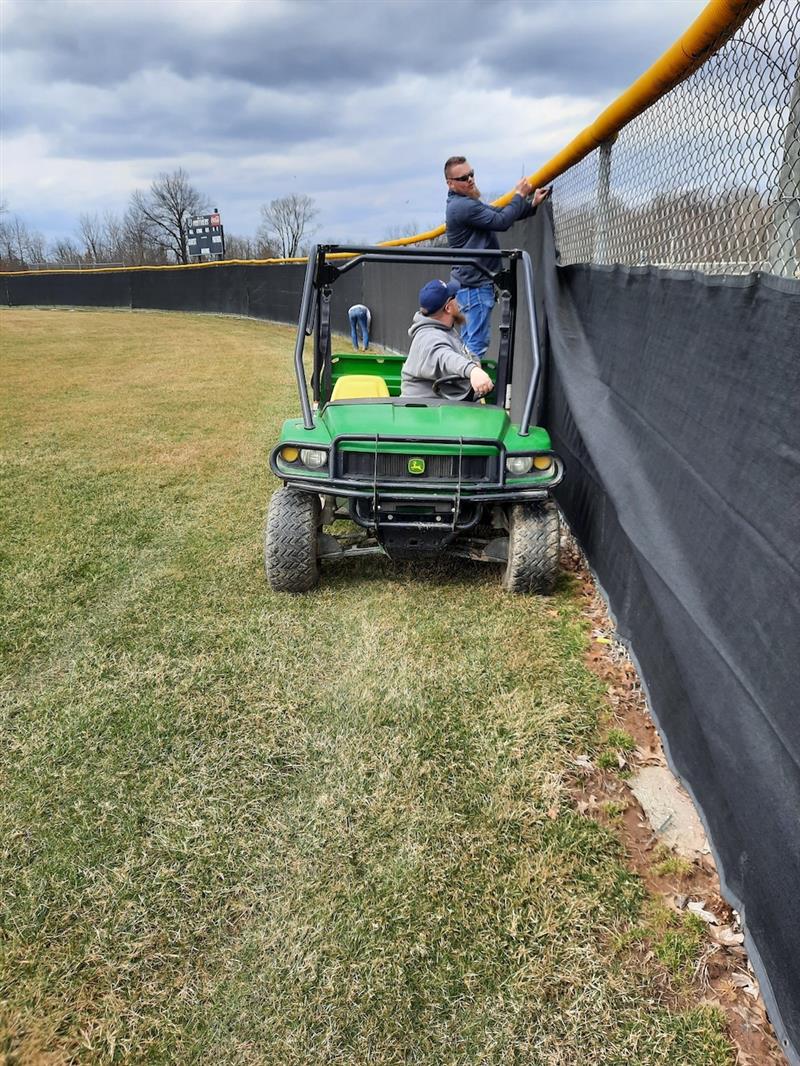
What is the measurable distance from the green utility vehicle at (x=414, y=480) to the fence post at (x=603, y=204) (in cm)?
38

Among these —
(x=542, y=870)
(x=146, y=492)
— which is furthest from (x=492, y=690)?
(x=146, y=492)

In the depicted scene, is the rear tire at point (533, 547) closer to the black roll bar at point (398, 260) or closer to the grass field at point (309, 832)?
the grass field at point (309, 832)

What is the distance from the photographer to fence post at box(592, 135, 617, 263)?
3.85 m

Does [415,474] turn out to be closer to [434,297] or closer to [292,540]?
[292,540]

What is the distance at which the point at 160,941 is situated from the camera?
193 centimetres

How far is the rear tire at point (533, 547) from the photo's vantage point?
11.9 feet

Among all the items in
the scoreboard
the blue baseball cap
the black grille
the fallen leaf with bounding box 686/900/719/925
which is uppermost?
the scoreboard

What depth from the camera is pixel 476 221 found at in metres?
5.04

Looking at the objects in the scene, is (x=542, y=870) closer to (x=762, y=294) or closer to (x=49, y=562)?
(x=762, y=294)

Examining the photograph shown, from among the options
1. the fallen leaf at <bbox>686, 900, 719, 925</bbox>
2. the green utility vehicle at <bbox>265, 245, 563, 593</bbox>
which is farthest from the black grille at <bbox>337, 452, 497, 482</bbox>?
the fallen leaf at <bbox>686, 900, 719, 925</bbox>

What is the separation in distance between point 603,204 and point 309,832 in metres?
3.26

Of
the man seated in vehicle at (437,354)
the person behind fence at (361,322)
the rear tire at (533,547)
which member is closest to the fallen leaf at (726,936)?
the rear tire at (533,547)

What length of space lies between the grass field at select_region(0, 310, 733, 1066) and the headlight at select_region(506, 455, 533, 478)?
2.06ft

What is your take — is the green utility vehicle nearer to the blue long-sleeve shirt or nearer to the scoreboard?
the blue long-sleeve shirt
